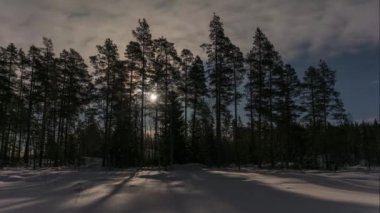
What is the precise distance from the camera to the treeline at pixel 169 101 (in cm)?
3784

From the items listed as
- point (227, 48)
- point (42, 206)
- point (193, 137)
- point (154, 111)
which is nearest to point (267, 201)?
point (42, 206)

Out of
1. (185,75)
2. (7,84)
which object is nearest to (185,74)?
(185,75)

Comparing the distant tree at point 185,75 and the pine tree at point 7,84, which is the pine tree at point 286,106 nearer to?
the distant tree at point 185,75

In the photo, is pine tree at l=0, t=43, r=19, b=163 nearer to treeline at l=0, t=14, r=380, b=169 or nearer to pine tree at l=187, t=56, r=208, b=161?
treeline at l=0, t=14, r=380, b=169

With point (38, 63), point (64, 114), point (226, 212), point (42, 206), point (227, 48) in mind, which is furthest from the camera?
point (64, 114)

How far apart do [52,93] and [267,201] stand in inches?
1500

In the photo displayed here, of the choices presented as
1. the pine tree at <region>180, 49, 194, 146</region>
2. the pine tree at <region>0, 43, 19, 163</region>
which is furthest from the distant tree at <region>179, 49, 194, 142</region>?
the pine tree at <region>0, 43, 19, 163</region>

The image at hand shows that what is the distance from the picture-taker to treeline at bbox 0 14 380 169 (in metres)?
37.8

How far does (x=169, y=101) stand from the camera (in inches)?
1613

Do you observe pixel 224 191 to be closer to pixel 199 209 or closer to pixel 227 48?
pixel 199 209

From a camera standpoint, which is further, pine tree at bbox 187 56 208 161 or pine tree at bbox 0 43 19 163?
pine tree at bbox 187 56 208 161

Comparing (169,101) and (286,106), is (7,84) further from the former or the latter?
(286,106)

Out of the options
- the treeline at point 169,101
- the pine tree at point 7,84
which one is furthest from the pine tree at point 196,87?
the pine tree at point 7,84

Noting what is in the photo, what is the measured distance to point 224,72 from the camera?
3834 cm
